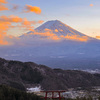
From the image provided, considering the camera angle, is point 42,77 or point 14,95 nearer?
point 14,95

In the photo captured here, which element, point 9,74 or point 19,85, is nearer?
point 19,85

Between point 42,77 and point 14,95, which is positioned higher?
point 42,77

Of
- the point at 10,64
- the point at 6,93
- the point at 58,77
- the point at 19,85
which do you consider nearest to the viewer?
the point at 6,93

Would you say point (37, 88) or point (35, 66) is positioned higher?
point (35, 66)

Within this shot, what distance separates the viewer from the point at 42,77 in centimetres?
7656

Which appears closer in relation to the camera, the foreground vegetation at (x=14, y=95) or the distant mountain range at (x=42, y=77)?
the foreground vegetation at (x=14, y=95)

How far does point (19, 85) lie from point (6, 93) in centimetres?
2738

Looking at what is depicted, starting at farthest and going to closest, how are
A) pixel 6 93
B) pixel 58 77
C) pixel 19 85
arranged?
pixel 58 77
pixel 19 85
pixel 6 93

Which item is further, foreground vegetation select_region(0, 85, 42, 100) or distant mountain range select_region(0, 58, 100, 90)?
distant mountain range select_region(0, 58, 100, 90)

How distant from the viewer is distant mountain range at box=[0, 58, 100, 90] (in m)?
71.3

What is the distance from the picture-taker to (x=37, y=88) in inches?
2662

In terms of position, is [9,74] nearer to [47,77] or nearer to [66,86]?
[47,77]

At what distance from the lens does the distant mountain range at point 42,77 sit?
234 feet

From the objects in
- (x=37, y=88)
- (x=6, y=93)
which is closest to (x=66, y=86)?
(x=37, y=88)
